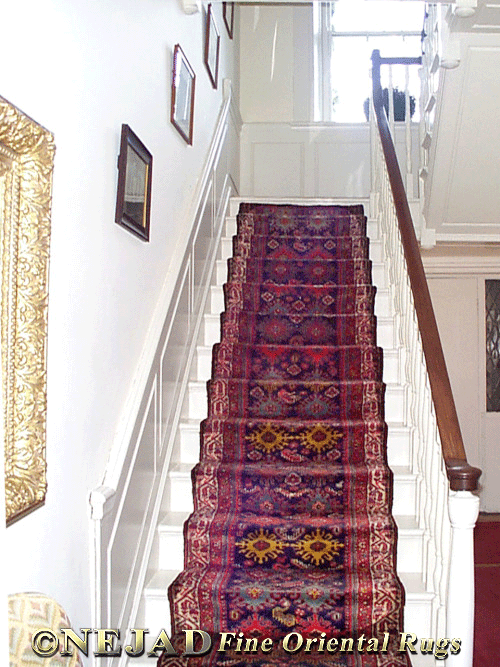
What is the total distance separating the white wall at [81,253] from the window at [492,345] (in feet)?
12.3

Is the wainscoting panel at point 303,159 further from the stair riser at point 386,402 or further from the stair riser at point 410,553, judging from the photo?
the stair riser at point 410,553


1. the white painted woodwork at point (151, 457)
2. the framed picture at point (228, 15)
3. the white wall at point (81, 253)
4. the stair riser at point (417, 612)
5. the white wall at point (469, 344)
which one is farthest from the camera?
the white wall at point (469, 344)

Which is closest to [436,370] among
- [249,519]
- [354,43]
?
[249,519]

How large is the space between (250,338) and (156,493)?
1.19 m

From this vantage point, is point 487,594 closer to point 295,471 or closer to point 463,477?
point 295,471

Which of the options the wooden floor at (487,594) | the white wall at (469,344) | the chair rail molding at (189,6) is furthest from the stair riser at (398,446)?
the white wall at (469,344)

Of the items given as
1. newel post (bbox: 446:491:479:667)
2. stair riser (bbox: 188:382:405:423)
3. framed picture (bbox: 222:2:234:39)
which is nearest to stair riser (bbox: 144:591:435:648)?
newel post (bbox: 446:491:479:667)

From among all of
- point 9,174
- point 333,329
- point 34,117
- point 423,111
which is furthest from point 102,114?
Result: point 423,111

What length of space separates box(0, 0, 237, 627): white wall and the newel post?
3.42 feet

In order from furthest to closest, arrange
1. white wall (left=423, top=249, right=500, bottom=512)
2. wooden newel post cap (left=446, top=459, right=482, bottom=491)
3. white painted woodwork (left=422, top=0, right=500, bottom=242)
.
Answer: white wall (left=423, top=249, right=500, bottom=512) < white painted woodwork (left=422, top=0, right=500, bottom=242) < wooden newel post cap (left=446, top=459, right=482, bottom=491)

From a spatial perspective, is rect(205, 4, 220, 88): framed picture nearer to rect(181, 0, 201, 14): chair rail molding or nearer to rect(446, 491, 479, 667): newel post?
rect(181, 0, 201, 14): chair rail molding

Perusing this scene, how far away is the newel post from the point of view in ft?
6.29

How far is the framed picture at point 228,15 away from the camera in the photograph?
4.87 meters

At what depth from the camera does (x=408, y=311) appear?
3105 mm
